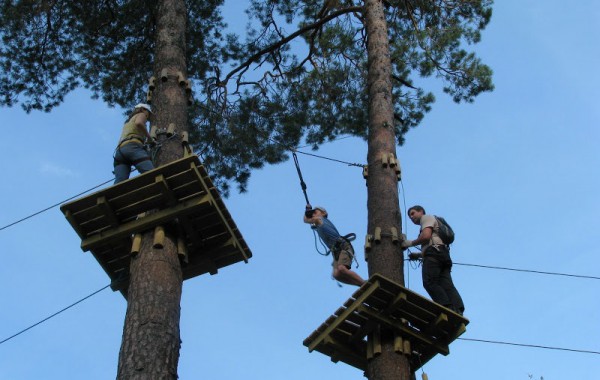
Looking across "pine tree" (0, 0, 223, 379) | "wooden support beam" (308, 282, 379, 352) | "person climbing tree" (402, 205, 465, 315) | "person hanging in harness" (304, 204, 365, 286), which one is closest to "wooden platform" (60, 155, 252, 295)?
"wooden support beam" (308, 282, 379, 352)

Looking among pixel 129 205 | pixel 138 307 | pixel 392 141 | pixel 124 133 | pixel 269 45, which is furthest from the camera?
pixel 269 45

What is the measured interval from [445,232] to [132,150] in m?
3.22

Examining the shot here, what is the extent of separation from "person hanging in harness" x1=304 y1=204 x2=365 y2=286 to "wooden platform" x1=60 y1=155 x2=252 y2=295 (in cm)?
128

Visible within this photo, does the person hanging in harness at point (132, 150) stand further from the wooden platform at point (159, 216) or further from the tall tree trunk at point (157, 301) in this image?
the wooden platform at point (159, 216)

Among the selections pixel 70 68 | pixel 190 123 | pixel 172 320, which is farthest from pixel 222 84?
pixel 172 320

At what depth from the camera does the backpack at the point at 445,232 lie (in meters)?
8.54

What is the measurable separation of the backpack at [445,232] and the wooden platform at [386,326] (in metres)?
1.33

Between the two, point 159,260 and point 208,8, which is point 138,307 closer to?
point 159,260

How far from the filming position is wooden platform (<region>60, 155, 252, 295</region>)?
725 cm

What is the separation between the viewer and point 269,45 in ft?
48.9

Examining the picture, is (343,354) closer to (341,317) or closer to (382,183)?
(341,317)

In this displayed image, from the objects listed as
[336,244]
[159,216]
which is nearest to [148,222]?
[159,216]

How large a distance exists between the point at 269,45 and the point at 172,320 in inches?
350

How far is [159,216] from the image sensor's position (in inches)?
290
